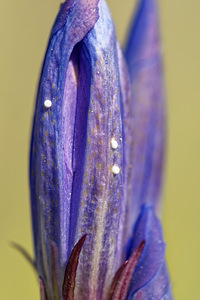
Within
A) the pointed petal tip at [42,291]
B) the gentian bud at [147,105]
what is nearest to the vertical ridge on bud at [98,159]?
the pointed petal tip at [42,291]

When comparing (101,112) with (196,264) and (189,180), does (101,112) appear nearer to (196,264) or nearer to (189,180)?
(196,264)

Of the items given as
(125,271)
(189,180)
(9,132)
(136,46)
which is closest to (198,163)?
(189,180)

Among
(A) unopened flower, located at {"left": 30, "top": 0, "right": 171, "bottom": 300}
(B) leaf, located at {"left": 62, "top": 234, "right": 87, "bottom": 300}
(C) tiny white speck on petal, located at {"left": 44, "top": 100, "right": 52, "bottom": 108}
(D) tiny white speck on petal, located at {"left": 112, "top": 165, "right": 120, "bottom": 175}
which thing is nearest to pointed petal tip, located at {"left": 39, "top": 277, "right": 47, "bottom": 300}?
(A) unopened flower, located at {"left": 30, "top": 0, "right": 171, "bottom": 300}

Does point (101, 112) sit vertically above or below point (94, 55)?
below

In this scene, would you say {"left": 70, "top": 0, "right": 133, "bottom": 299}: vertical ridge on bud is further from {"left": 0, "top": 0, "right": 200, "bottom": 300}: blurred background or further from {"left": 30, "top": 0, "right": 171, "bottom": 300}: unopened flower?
{"left": 0, "top": 0, "right": 200, "bottom": 300}: blurred background

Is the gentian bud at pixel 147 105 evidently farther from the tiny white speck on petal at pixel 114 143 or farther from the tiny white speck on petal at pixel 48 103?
the tiny white speck on petal at pixel 48 103

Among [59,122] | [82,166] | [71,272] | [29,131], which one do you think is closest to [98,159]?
[82,166]

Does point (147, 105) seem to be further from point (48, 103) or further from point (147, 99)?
point (48, 103)

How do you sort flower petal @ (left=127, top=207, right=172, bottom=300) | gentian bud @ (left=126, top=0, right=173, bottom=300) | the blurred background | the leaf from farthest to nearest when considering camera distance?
the blurred background, gentian bud @ (left=126, top=0, right=173, bottom=300), flower petal @ (left=127, top=207, right=172, bottom=300), the leaf
